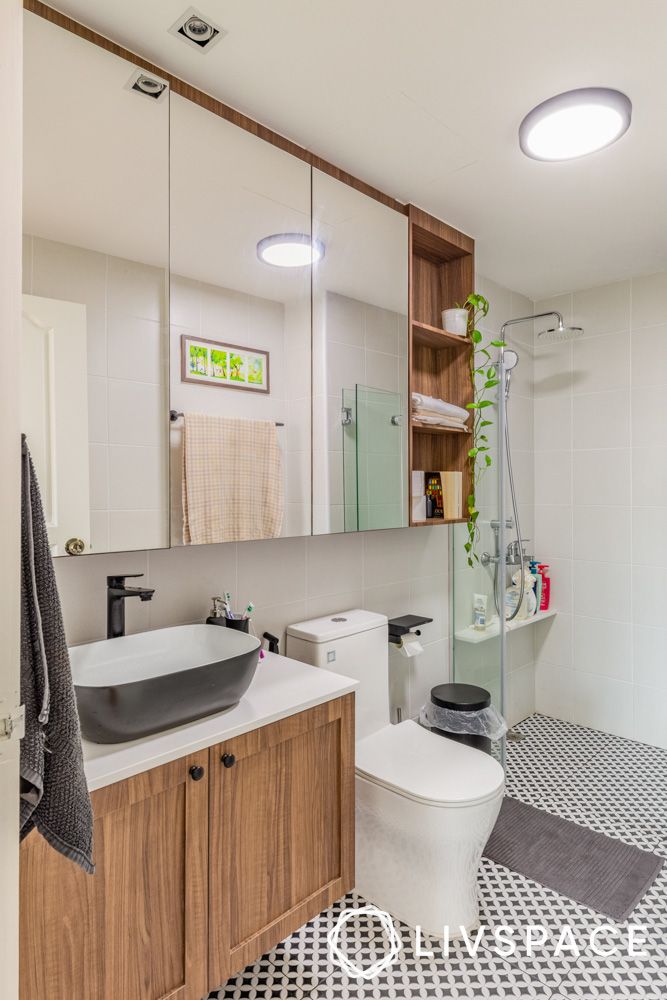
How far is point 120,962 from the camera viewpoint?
4.09ft

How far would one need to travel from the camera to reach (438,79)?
158 centimetres

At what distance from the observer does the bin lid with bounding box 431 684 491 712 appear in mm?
2332

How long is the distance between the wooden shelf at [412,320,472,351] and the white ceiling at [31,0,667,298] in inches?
18.5

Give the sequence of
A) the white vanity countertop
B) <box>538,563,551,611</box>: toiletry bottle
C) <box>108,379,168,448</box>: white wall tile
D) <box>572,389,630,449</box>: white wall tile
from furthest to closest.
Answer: <box>538,563,551,611</box>: toiletry bottle
<box>572,389,630,449</box>: white wall tile
<box>108,379,168,448</box>: white wall tile
the white vanity countertop

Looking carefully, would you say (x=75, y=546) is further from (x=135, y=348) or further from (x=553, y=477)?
(x=553, y=477)

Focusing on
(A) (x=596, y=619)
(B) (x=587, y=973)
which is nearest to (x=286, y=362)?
(B) (x=587, y=973)

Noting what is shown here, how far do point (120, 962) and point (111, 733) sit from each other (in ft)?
1.56

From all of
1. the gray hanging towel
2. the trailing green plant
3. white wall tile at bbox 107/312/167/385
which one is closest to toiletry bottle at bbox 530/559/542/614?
the trailing green plant

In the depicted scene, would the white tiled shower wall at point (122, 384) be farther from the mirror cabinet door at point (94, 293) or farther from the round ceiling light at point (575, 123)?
the round ceiling light at point (575, 123)

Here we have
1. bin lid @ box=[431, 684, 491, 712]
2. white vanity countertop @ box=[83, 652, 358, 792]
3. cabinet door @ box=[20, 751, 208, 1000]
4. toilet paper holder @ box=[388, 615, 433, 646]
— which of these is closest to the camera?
cabinet door @ box=[20, 751, 208, 1000]

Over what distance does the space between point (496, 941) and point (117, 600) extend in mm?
1542

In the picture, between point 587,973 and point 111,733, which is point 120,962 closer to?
point 111,733

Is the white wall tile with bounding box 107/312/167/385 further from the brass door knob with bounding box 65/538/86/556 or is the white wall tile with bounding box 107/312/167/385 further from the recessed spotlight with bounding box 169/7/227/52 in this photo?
the recessed spotlight with bounding box 169/7/227/52

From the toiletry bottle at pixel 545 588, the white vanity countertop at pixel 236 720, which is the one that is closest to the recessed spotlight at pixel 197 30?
the white vanity countertop at pixel 236 720
